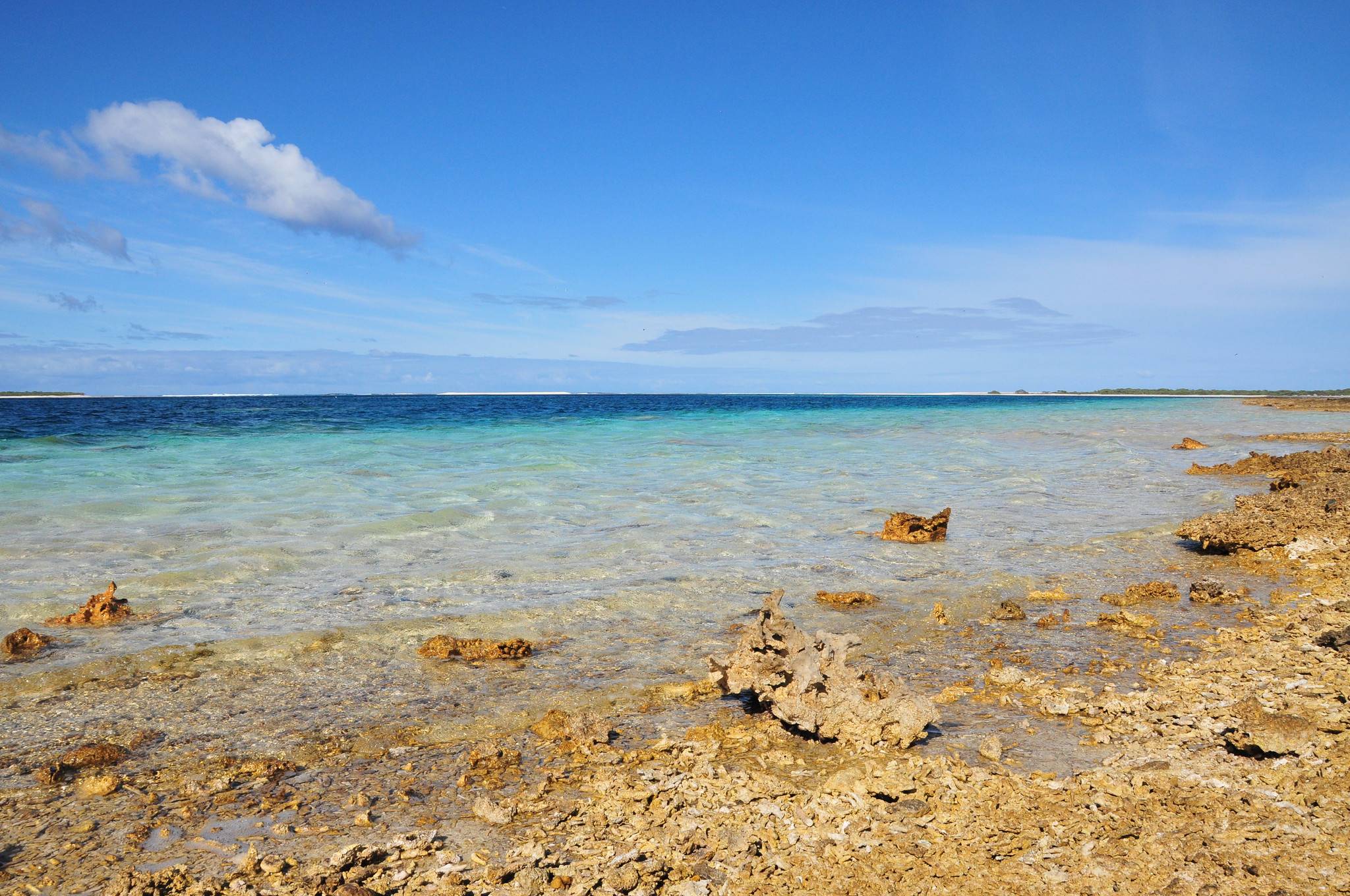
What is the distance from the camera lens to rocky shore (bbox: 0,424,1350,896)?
8.73 feet

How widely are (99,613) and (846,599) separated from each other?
242 inches

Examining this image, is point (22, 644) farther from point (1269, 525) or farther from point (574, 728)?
point (1269, 525)

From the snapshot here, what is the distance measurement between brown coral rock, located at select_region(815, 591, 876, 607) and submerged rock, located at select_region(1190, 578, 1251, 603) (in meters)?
2.63

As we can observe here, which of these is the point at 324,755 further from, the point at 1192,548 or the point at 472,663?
the point at 1192,548

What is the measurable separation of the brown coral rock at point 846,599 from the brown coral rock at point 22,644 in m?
6.01

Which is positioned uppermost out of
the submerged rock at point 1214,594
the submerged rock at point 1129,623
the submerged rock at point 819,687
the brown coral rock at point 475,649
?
the submerged rock at point 819,687

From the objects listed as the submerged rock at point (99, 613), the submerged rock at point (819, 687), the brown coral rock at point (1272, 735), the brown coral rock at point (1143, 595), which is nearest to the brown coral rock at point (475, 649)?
Answer: the submerged rock at point (819, 687)

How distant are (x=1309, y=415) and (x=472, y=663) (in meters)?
50.5

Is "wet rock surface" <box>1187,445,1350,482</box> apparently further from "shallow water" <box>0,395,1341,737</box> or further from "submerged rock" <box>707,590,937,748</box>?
"submerged rock" <box>707,590,937,748</box>

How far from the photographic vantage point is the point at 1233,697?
4059 millimetres

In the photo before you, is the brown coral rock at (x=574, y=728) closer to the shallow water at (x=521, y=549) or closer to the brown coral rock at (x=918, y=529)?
the shallow water at (x=521, y=549)

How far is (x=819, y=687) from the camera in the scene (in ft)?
13.4

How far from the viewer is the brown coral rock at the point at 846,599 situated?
666cm

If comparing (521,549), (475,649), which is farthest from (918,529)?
(475,649)
